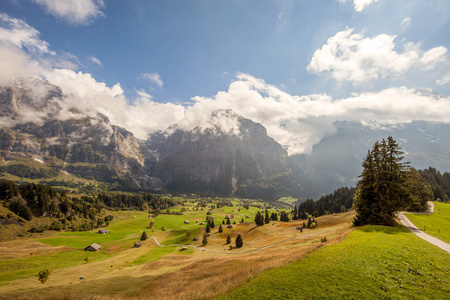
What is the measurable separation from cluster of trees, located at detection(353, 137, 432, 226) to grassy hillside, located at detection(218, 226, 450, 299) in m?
24.1

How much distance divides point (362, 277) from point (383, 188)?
39.2 m

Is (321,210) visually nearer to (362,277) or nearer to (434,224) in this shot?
(434,224)

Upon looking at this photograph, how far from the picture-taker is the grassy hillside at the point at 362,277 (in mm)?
14266

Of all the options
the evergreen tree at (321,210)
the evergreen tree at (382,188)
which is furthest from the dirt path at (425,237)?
the evergreen tree at (321,210)

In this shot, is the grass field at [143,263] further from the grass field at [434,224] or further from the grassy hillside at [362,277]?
the grass field at [434,224]

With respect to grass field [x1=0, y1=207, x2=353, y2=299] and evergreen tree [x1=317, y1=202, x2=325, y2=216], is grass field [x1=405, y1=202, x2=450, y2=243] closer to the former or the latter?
grass field [x1=0, y1=207, x2=353, y2=299]

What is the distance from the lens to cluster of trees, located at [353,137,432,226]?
1763 inches

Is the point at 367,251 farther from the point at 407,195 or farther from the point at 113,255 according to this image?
the point at 113,255

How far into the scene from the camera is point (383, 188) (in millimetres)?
46125

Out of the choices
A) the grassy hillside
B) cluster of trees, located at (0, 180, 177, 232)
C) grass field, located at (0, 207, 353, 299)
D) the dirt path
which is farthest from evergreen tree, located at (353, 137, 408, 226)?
cluster of trees, located at (0, 180, 177, 232)

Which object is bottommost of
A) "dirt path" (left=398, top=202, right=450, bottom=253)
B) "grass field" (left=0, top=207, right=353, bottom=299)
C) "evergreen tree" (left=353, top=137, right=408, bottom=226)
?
"grass field" (left=0, top=207, right=353, bottom=299)

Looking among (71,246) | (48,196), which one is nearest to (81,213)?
(48,196)

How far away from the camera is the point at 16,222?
98.9m

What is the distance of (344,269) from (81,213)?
178002mm
